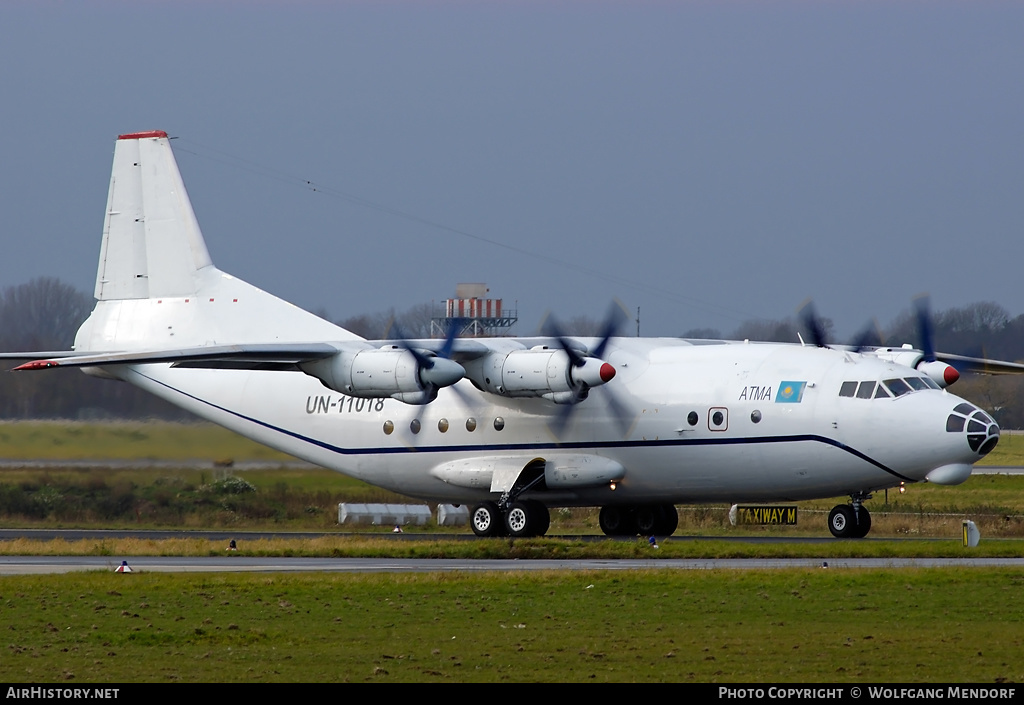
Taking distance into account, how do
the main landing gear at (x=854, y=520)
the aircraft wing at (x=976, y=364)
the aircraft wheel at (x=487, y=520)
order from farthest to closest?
the aircraft wing at (x=976, y=364)
the aircraft wheel at (x=487, y=520)
the main landing gear at (x=854, y=520)

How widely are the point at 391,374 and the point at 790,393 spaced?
792 cm

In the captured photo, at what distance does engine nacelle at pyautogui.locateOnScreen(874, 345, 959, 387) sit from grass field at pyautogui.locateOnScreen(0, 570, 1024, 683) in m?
11.5

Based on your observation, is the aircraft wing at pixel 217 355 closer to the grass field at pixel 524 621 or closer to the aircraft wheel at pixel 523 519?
the grass field at pixel 524 621

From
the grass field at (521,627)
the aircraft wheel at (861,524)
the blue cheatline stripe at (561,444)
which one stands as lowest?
the grass field at (521,627)

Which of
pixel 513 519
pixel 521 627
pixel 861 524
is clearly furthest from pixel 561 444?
pixel 521 627

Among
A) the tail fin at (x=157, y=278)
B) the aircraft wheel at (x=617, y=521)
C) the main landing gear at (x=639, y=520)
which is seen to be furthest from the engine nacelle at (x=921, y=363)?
the tail fin at (x=157, y=278)

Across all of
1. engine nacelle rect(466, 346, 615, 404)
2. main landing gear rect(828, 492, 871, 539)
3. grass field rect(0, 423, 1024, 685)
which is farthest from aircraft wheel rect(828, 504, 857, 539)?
engine nacelle rect(466, 346, 615, 404)

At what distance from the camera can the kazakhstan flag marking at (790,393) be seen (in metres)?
27.1

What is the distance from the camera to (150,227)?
3419 cm

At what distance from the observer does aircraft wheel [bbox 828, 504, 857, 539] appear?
1104 inches

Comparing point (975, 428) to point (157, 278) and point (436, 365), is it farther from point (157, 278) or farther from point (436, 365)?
point (157, 278)

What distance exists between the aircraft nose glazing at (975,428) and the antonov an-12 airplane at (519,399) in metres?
0.03

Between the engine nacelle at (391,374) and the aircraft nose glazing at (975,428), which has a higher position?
the engine nacelle at (391,374)

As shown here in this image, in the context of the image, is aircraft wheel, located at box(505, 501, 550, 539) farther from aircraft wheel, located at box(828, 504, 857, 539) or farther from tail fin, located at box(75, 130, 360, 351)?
tail fin, located at box(75, 130, 360, 351)
